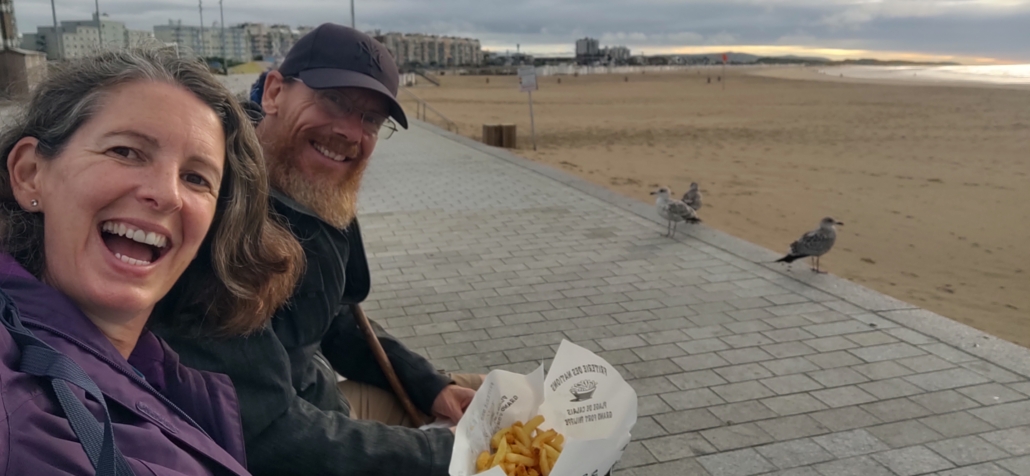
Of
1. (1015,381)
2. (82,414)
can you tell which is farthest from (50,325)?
(1015,381)

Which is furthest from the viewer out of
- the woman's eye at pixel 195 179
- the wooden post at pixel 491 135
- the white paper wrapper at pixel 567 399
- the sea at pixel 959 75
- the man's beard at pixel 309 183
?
the sea at pixel 959 75

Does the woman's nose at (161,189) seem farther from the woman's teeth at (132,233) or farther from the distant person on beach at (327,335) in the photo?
the distant person on beach at (327,335)

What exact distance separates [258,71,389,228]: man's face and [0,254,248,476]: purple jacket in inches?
35.0

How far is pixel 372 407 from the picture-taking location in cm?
288

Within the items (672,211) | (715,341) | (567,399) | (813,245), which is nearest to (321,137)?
(567,399)

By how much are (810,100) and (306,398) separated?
39.3m

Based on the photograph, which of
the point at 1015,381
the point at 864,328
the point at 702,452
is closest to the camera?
the point at 702,452

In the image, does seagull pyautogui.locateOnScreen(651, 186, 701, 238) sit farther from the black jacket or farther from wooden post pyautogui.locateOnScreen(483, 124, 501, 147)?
wooden post pyautogui.locateOnScreen(483, 124, 501, 147)

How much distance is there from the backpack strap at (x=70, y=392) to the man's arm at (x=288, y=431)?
691 millimetres

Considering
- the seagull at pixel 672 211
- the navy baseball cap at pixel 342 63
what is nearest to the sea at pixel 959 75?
the seagull at pixel 672 211

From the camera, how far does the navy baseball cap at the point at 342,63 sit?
8.59ft

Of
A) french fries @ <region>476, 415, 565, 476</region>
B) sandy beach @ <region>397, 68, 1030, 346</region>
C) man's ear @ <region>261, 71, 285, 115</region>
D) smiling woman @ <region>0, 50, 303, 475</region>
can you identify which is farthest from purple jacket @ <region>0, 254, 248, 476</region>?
sandy beach @ <region>397, 68, 1030, 346</region>

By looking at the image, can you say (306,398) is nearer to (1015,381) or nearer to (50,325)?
(50,325)

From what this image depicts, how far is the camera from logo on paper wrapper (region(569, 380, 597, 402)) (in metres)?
2.12
